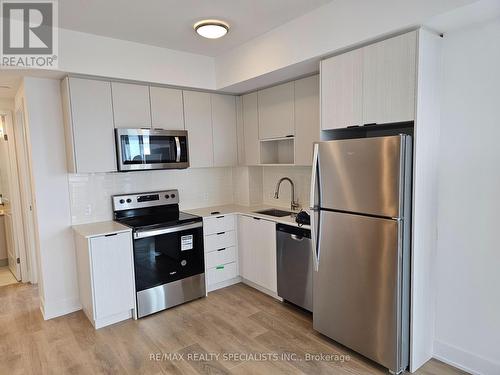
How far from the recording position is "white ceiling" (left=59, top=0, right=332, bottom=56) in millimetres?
2352

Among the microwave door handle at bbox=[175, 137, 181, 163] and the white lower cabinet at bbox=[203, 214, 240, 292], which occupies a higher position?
the microwave door handle at bbox=[175, 137, 181, 163]

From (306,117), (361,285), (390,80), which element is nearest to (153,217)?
(306,117)

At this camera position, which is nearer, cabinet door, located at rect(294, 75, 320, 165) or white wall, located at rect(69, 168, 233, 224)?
cabinet door, located at rect(294, 75, 320, 165)

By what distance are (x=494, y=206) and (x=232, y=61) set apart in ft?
8.80

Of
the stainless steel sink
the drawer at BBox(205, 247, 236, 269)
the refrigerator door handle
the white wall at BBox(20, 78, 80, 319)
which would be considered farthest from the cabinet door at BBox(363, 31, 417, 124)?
the white wall at BBox(20, 78, 80, 319)

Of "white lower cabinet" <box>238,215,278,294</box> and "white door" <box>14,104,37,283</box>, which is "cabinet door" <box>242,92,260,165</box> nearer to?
"white lower cabinet" <box>238,215,278,294</box>

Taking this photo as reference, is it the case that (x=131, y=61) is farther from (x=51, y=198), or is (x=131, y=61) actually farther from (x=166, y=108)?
(x=51, y=198)

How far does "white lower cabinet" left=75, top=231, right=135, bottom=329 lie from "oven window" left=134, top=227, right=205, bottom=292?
3.8 inches

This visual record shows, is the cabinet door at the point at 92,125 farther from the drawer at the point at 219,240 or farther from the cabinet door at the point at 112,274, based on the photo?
the drawer at the point at 219,240

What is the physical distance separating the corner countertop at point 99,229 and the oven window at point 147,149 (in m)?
0.64

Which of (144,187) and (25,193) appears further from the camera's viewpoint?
(25,193)

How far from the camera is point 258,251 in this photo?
3479 millimetres

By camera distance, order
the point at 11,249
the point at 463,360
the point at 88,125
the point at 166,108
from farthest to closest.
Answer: the point at 11,249 → the point at 166,108 → the point at 88,125 → the point at 463,360

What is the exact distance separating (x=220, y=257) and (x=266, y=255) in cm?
58
